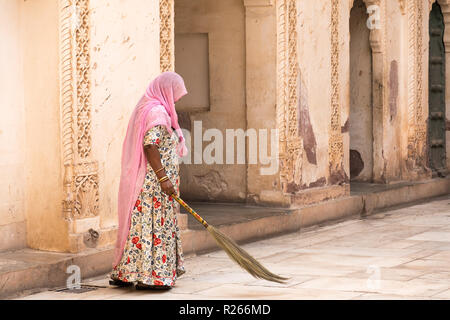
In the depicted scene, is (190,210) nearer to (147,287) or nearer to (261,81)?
(147,287)

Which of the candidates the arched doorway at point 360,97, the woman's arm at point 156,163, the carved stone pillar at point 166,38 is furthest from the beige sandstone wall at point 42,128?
the arched doorway at point 360,97

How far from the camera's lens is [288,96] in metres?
9.78

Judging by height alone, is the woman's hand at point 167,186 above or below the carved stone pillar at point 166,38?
below

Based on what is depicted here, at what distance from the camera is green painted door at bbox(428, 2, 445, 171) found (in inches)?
560

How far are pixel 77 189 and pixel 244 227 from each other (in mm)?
2323

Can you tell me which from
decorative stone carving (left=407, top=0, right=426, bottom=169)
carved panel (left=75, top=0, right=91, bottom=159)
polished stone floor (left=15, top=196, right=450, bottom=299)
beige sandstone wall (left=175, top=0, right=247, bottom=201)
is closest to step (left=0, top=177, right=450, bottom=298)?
polished stone floor (left=15, top=196, right=450, bottom=299)

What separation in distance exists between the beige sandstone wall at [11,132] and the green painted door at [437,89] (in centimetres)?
847

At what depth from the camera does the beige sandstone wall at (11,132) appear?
6.93 m

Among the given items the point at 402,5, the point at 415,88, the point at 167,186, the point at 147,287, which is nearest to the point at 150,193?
the point at 167,186

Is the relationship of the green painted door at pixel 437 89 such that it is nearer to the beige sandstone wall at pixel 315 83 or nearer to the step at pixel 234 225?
the step at pixel 234 225

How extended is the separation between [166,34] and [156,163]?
78.3 inches
